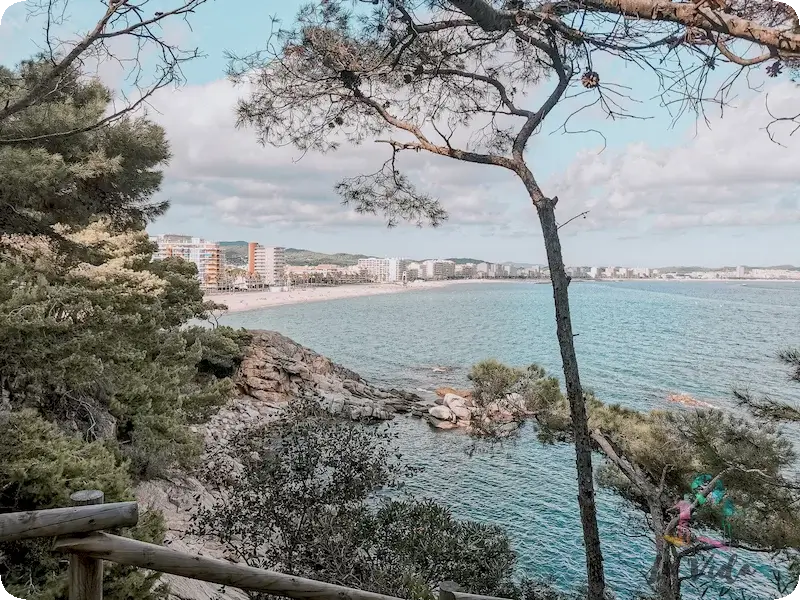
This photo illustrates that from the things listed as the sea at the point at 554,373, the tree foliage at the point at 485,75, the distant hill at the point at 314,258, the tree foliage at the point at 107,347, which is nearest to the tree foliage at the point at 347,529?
the tree foliage at the point at 485,75

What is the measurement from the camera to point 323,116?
12.3ft

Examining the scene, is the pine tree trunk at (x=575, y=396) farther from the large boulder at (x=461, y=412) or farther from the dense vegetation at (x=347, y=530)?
the large boulder at (x=461, y=412)

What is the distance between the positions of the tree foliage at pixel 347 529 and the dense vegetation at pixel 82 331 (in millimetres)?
923

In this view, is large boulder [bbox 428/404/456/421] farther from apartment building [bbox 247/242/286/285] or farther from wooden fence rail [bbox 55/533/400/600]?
apartment building [bbox 247/242/286/285]

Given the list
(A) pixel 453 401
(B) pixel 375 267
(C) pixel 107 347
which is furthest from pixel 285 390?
(B) pixel 375 267

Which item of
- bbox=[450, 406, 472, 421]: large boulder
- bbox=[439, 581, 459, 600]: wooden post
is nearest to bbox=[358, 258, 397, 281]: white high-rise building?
bbox=[450, 406, 472, 421]: large boulder

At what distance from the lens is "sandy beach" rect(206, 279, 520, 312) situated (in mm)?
53281

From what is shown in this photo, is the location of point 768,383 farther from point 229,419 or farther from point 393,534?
point 393,534

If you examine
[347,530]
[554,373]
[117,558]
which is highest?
[117,558]

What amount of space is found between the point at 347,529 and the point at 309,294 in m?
69.9

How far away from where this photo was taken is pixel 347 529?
14.0 feet

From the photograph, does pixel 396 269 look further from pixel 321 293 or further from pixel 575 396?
pixel 575 396

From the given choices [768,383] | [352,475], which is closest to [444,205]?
[352,475]

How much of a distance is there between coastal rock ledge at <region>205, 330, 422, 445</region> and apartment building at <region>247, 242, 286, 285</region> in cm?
5216
